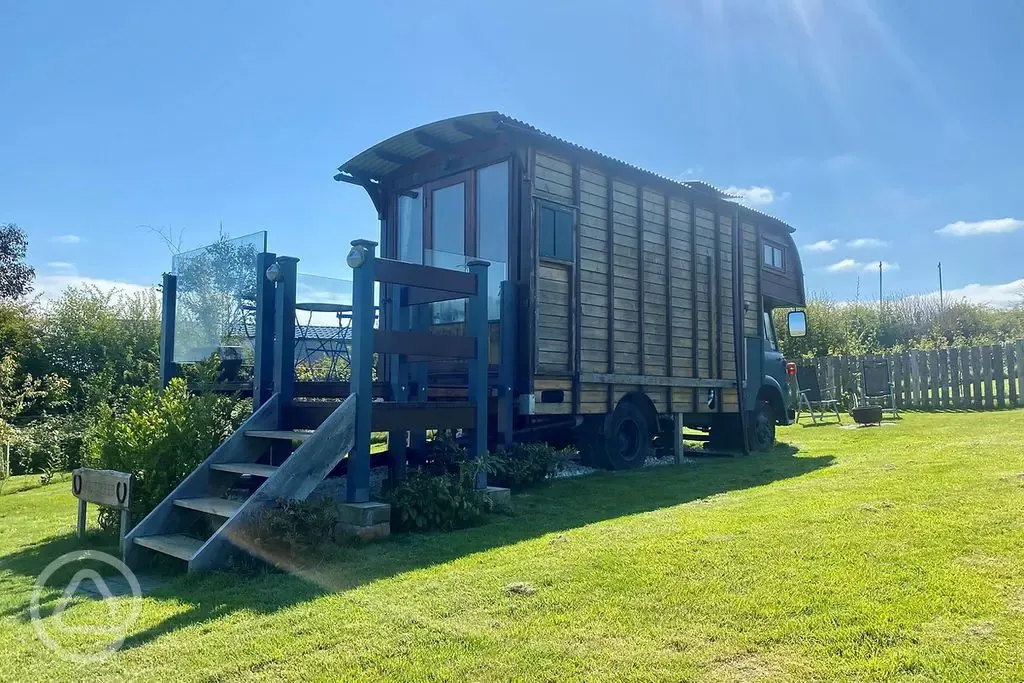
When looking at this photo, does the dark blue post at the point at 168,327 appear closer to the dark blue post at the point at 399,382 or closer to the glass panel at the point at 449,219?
the dark blue post at the point at 399,382

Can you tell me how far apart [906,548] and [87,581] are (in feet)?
15.7

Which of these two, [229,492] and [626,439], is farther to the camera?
[626,439]

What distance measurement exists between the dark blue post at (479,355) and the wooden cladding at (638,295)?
160cm

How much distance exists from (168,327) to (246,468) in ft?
10.7

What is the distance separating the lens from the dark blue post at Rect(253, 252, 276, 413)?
675 cm

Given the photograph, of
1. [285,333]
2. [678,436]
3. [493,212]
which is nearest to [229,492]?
[285,333]

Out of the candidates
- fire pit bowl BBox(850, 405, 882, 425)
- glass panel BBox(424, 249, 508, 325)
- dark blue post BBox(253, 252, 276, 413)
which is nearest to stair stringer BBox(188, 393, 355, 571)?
dark blue post BBox(253, 252, 276, 413)

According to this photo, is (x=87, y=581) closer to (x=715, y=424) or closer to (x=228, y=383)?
(x=228, y=383)

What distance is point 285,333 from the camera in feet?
21.6

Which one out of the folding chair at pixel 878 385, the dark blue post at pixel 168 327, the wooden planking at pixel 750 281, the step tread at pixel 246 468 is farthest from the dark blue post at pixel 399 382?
the folding chair at pixel 878 385

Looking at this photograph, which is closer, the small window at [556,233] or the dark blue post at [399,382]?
the dark blue post at [399,382]

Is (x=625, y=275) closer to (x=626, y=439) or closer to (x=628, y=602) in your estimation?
(x=626, y=439)

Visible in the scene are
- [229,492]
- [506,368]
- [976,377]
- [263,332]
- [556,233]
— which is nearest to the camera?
[229,492]

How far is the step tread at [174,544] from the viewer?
4.70 meters
